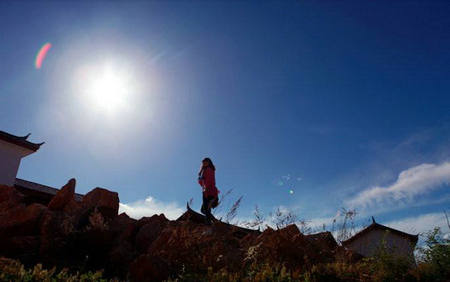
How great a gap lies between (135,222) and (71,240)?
1.43m

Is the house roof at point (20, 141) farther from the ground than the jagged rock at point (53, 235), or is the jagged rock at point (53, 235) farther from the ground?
the house roof at point (20, 141)

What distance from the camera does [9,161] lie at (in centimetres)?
1603

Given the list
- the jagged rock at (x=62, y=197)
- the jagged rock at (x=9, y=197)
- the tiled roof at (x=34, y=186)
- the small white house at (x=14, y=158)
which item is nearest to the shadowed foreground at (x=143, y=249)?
the jagged rock at (x=62, y=197)

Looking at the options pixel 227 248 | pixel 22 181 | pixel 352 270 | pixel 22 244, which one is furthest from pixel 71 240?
pixel 22 181

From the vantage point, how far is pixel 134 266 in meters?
3.42

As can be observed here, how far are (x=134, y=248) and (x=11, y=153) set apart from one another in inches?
595

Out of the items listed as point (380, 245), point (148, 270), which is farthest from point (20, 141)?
point (380, 245)

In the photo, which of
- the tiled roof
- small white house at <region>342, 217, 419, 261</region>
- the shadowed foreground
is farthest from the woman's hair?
the tiled roof

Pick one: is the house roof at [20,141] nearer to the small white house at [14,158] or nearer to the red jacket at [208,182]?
the small white house at [14,158]

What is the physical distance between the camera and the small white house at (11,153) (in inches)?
616

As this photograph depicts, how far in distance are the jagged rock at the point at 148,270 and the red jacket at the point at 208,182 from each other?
15.2 ft

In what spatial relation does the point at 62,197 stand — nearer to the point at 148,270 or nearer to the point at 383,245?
the point at 148,270

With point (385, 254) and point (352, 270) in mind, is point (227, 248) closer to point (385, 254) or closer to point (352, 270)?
point (352, 270)

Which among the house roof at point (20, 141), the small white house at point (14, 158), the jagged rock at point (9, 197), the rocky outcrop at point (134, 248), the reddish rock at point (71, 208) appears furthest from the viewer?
the house roof at point (20, 141)
